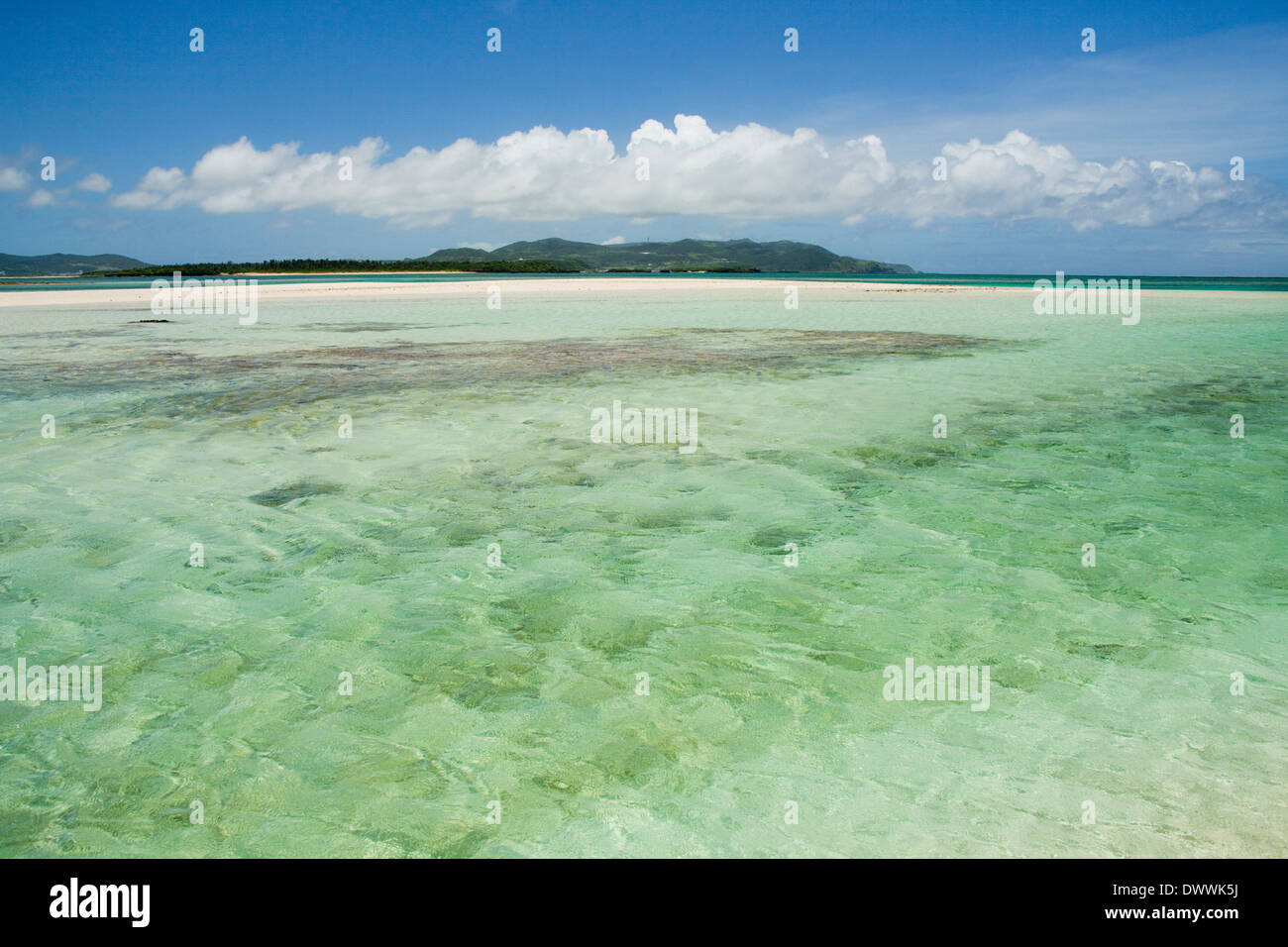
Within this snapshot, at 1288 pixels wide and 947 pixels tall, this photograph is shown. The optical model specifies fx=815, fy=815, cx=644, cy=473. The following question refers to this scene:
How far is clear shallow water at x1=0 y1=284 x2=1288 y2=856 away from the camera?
3.23 meters

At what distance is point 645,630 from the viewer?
15.8 ft
